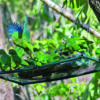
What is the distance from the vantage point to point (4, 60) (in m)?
1.85

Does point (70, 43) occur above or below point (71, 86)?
above

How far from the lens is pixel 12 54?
6.37ft

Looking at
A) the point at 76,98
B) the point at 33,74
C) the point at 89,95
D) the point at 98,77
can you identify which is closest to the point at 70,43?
the point at 33,74

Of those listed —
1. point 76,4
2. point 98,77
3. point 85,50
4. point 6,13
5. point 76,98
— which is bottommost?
point 76,98

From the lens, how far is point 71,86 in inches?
198

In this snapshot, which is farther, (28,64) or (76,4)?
(76,4)

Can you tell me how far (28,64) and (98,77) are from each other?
1.60m

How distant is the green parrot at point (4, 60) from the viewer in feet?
6.06

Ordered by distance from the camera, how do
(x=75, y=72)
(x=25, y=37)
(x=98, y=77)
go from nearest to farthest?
(x=75, y=72) < (x=25, y=37) < (x=98, y=77)

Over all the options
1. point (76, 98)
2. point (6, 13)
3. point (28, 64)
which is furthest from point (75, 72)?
point (6, 13)

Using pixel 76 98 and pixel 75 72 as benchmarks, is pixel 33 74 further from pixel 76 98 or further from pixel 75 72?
pixel 76 98

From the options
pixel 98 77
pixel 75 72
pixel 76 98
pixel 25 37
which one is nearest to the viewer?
pixel 75 72

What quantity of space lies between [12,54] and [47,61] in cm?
28

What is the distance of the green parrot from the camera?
6.06 ft
